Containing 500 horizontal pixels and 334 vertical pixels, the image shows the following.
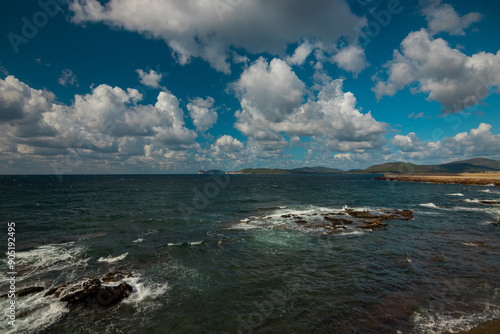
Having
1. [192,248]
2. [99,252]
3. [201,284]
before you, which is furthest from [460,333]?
[99,252]

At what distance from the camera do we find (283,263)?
1978 cm

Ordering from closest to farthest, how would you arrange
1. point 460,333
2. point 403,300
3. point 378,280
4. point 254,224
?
point 460,333, point 403,300, point 378,280, point 254,224

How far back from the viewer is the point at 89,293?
14281mm

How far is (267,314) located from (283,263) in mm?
7282

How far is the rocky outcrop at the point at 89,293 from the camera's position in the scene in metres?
13.8

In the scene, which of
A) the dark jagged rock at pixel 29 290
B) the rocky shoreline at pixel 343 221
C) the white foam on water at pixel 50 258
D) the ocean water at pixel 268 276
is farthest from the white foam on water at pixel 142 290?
the rocky shoreline at pixel 343 221

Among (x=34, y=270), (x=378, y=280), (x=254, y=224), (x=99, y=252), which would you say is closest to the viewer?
(x=378, y=280)

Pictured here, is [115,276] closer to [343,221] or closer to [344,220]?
[343,221]

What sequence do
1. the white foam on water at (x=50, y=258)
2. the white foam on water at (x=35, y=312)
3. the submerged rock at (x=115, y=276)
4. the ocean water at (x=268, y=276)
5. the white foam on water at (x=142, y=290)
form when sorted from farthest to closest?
the white foam on water at (x=50, y=258) < the submerged rock at (x=115, y=276) < the white foam on water at (x=142, y=290) < the ocean water at (x=268, y=276) < the white foam on water at (x=35, y=312)

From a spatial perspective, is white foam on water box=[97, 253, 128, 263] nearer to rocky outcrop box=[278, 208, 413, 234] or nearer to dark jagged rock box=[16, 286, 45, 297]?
dark jagged rock box=[16, 286, 45, 297]

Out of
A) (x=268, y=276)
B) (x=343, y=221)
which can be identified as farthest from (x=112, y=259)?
(x=343, y=221)

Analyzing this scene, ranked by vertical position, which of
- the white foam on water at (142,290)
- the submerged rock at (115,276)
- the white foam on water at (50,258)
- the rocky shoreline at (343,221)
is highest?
the rocky shoreline at (343,221)

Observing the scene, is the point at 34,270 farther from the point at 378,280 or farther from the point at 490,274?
the point at 490,274

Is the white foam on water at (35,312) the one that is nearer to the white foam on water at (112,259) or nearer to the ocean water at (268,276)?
the ocean water at (268,276)
